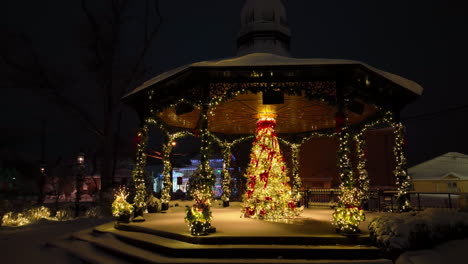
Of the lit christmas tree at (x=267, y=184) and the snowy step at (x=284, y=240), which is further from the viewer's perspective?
the lit christmas tree at (x=267, y=184)

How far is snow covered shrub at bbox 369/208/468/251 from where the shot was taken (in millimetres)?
6457

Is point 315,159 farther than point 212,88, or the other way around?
point 315,159

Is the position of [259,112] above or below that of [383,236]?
above

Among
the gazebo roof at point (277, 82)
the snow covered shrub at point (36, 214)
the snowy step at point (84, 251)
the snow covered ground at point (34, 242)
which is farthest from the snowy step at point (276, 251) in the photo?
the snow covered shrub at point (36, 214)

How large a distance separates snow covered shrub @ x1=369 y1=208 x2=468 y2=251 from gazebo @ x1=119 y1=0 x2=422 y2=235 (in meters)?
0.61

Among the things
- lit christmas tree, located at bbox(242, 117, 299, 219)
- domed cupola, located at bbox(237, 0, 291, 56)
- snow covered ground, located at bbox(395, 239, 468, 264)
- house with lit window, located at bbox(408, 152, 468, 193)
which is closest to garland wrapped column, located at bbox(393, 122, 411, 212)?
lit christmas tree, located at bbox(242, 117, 299, 219)

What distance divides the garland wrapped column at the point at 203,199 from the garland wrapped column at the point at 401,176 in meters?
6.74

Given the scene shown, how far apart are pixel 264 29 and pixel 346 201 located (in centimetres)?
722

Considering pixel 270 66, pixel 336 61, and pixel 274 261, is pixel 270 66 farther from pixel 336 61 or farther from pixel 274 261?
pixel 274 261

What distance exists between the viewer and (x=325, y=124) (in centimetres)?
1538

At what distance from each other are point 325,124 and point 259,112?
4710mm

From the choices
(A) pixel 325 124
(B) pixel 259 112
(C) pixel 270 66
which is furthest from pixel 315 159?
(C) pixel 270 66

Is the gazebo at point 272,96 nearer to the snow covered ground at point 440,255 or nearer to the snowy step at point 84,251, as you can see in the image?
the snow covered ground at point 440,255

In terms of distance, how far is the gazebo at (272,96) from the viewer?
7844mm
